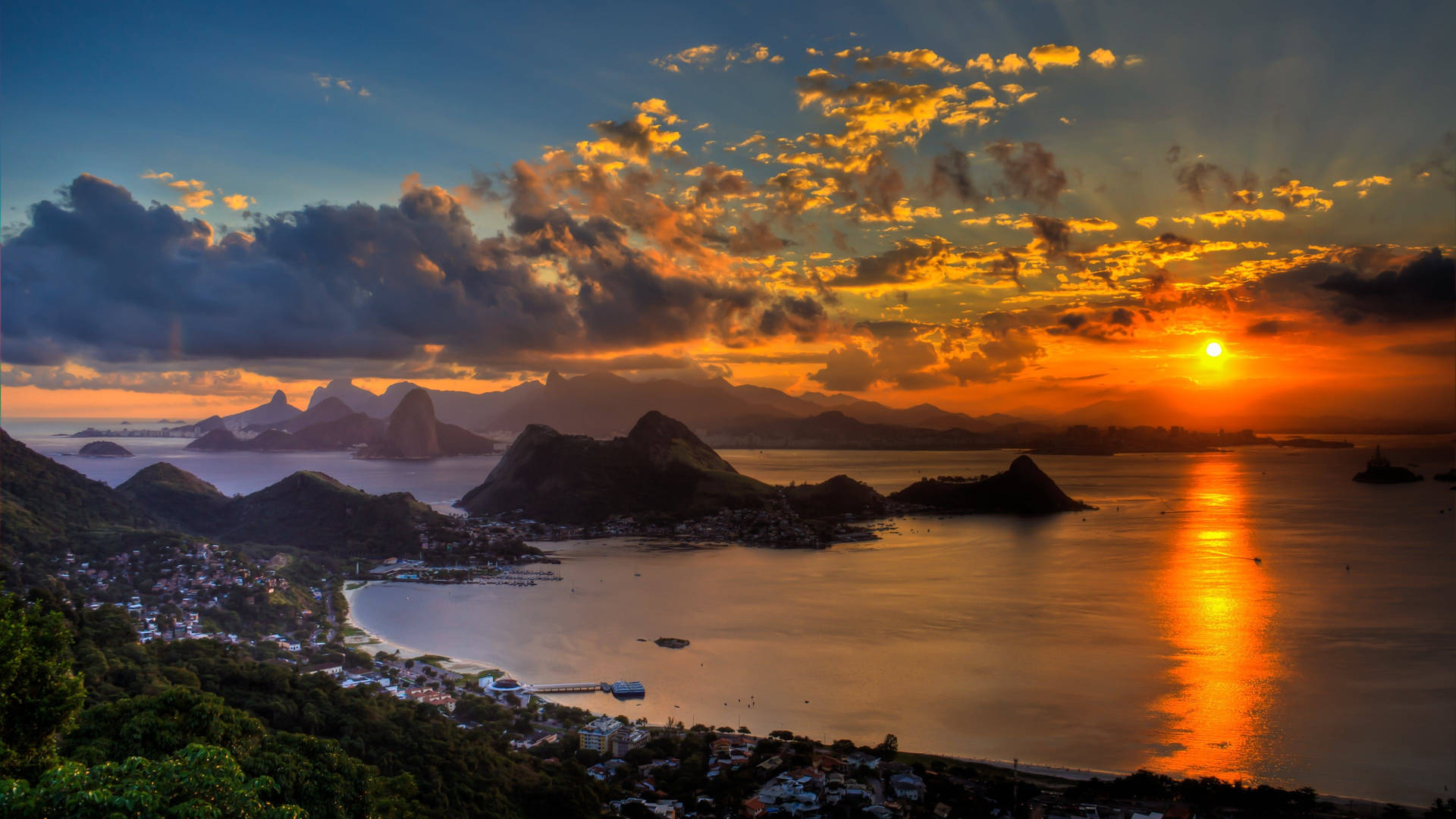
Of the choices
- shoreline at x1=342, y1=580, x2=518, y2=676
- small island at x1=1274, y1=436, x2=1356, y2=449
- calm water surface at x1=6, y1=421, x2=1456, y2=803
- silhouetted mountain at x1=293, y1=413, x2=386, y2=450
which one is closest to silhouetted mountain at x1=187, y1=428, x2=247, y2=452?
silhouetted mountain at x1=293, y1=413, x2=386, y2=450

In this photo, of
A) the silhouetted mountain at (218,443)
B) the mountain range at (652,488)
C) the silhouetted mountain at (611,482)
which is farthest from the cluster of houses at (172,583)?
the silhouetted mountain at (218,443)

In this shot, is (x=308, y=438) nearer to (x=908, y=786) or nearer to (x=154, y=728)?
(x=908, y=786)

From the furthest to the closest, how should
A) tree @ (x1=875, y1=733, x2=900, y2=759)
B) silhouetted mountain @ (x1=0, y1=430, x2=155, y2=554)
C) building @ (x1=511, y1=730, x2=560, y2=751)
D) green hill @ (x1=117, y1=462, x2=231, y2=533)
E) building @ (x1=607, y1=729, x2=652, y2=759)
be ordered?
green hill @ (x1=117, y1=462, x2=231, y2=533), silhouetted mountain @ (x1=0, y1=430, x2=155, y2=554), building @ (x1=511, y1=730, x2=560, y2=751), building @ (x1=607, y1=729, x2=652, y2=759), tree @ (x1=875, y1=733, x2=900, y2=759)

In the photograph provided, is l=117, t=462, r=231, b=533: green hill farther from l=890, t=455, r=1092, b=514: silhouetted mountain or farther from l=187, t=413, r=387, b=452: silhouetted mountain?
l=187, t=413, r=387, b=452: silhouetted mountain

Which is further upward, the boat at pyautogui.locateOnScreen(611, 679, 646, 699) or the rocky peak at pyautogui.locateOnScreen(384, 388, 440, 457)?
the rocky peak at pyautogui.locateOnScreen(384, 388, 440, 457)

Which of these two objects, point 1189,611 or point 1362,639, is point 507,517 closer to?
point 1189,611
